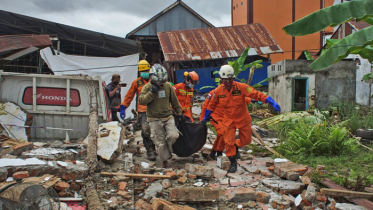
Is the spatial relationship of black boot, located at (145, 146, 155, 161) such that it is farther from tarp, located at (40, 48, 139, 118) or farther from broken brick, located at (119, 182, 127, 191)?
tarp, located at (40, 48, 139, 118)

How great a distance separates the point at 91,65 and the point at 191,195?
8.94m

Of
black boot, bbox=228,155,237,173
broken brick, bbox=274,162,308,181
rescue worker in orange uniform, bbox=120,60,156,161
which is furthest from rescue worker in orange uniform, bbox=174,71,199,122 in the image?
broken brick, bbox=274,162,308,181

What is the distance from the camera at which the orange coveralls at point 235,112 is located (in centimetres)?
540

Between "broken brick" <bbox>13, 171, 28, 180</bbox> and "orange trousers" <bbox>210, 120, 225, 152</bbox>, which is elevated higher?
"orange trousers" <bbox>210, 120, 225, 152</bbox>

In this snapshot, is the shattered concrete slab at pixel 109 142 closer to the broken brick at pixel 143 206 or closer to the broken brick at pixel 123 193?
the broken brick at pixel 123 193

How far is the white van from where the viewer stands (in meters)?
6.80

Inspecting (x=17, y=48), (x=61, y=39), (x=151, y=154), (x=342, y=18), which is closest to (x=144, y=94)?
(x=151, y=154)

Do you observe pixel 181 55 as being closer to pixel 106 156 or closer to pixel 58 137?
pixel 58 137

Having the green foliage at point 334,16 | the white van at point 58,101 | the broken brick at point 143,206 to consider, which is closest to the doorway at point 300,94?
the white van at point 58,101

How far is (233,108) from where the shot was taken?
5.52 meters

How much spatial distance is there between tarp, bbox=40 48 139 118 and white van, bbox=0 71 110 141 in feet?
14.0

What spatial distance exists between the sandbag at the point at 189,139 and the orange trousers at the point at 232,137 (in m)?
0.61

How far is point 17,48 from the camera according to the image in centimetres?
766

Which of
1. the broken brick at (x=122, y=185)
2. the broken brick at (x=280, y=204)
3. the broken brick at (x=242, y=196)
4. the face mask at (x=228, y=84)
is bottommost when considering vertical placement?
the broken brick at (x=280, y=204)
